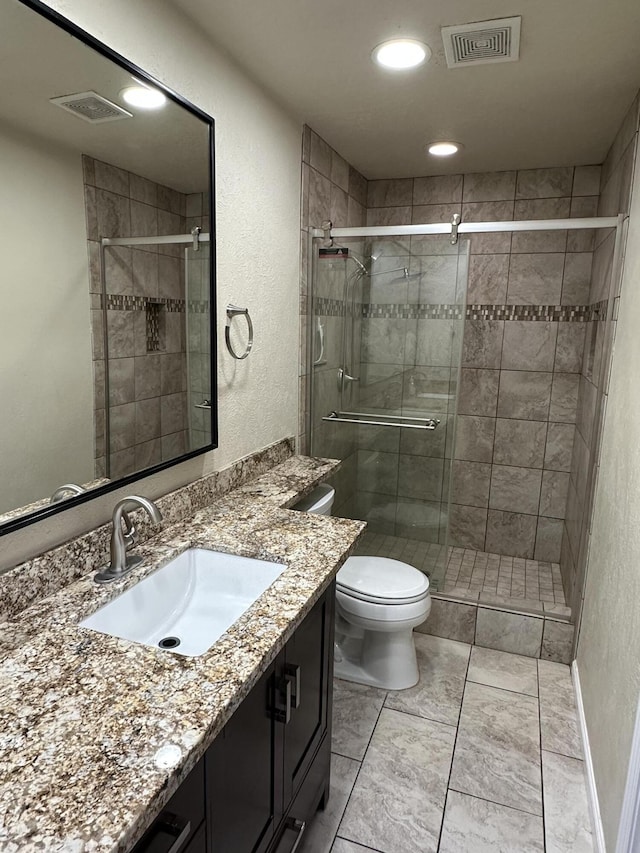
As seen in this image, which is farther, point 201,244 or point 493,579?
point 493,579

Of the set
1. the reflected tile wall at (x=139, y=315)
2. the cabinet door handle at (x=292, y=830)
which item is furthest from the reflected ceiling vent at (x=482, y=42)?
the cabinet door handle at (x=292, y=830)

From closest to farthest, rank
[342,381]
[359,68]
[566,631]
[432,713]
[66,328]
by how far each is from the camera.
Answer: [66,328] < [359,68] < [432,713] < [566,631] < [342,381]

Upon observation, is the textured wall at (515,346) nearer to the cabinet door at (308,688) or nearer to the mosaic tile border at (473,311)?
the mosaic tile border at (473,311)

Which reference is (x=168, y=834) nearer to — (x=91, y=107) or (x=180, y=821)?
(x=180, y=821)

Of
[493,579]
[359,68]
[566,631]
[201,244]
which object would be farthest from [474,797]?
[359,68]

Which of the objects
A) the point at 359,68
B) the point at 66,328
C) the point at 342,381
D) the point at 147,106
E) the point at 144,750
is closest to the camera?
the point at 144,750

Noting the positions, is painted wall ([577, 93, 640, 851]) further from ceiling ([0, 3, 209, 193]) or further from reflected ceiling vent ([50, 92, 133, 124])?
reflected ceiling vent ([50, 92, 133, 124])

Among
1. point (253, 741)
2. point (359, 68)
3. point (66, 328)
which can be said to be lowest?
point (253, 741)

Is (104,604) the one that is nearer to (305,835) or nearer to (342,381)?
(305,835)

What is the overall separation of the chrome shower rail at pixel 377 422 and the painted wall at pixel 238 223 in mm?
389

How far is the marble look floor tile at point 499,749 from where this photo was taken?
1.84m

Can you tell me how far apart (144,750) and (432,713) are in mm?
1722

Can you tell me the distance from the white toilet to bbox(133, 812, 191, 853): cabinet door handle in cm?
139

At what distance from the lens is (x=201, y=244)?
1.77 metres
